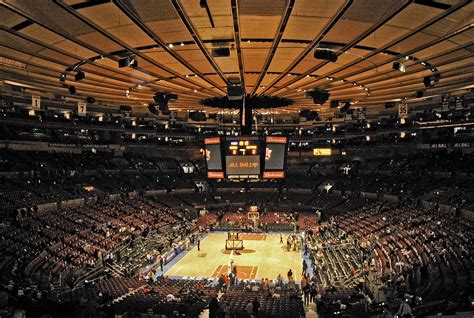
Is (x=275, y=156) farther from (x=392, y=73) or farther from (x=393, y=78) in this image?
(x=392, y=73)

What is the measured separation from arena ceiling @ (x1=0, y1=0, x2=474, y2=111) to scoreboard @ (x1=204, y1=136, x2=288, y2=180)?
5.28m

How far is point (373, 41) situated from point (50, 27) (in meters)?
8.73

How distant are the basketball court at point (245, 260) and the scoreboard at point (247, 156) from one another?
7799mm

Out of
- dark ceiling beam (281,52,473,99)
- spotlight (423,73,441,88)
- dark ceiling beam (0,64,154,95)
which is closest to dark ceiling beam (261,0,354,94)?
dark ceiling beam (281,52,473,99)

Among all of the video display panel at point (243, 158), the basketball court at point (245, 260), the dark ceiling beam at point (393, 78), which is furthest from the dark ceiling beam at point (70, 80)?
the basketball court at point (245, 260)

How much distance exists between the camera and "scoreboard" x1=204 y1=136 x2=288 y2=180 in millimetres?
22531

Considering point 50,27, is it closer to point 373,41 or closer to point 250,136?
point 373,41

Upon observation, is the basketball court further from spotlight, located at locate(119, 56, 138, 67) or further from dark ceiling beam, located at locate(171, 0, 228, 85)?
spotlight, located at locate(119, 56, 138, 67)

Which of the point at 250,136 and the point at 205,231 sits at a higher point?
the point at 250,136

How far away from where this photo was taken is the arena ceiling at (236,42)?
27.3 ft

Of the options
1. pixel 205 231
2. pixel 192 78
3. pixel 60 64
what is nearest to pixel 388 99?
pixel 192 78

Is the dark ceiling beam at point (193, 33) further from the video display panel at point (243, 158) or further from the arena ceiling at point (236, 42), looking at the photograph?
the video display panel at point (243, 158)

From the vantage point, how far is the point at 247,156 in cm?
2270

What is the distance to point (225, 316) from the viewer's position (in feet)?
41.4
